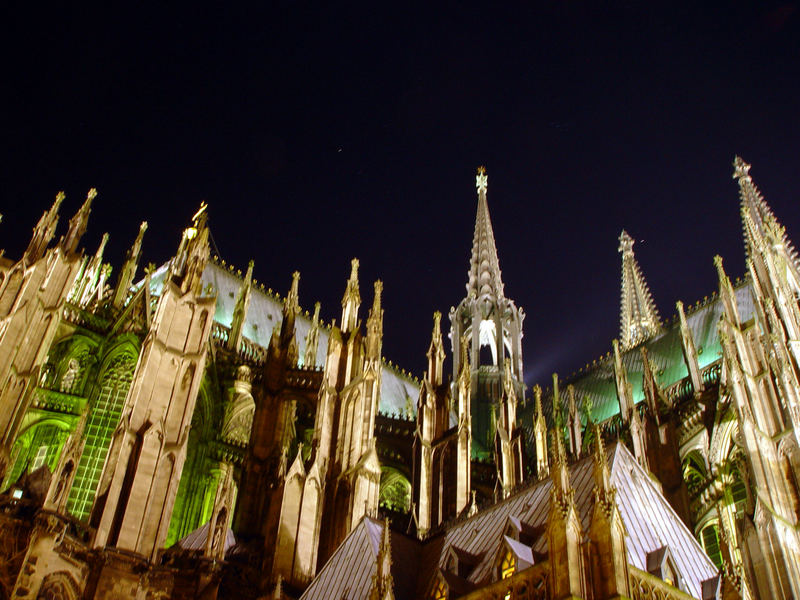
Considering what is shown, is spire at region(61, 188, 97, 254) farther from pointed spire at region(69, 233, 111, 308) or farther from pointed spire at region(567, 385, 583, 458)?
pointed spire at region(567, 385, 583, 458)

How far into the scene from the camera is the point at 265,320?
43.8m

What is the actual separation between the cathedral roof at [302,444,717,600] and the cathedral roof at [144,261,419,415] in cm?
1825

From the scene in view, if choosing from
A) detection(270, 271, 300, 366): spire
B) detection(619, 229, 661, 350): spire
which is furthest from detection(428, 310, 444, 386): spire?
detection(619, 229, 661, 350): spire

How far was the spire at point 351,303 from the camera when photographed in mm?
30859

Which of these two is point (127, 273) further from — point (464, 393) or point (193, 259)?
point (464, 393)

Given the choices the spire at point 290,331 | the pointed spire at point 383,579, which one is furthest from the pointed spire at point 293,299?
the pointed spire at point 383,579

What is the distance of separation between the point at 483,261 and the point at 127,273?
80.1 ft

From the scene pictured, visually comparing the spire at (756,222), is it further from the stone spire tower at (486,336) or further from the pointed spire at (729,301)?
the stone spire tower at (486,336)

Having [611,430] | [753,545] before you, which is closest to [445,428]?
[611,430]

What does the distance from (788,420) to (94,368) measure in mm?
22343

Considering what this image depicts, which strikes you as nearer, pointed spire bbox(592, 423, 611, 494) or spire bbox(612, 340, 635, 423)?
pointed spire bbox(592, 423, 611, 494)

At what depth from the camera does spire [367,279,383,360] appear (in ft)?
96.3

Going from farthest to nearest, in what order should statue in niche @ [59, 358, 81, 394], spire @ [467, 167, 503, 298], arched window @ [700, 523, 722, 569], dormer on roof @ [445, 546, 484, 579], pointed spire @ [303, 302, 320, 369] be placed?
spire @ [467, 167, 503, 298]
pointed spire @ [303, 302, 320, 369]
statue in niche @ [59, 358, 81, 394]
arched window @ [700, 523, 722, 569]
dormer on roof @ [445, 546, 484, 579]

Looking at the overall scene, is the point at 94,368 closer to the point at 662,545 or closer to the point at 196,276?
the point at 196,276
